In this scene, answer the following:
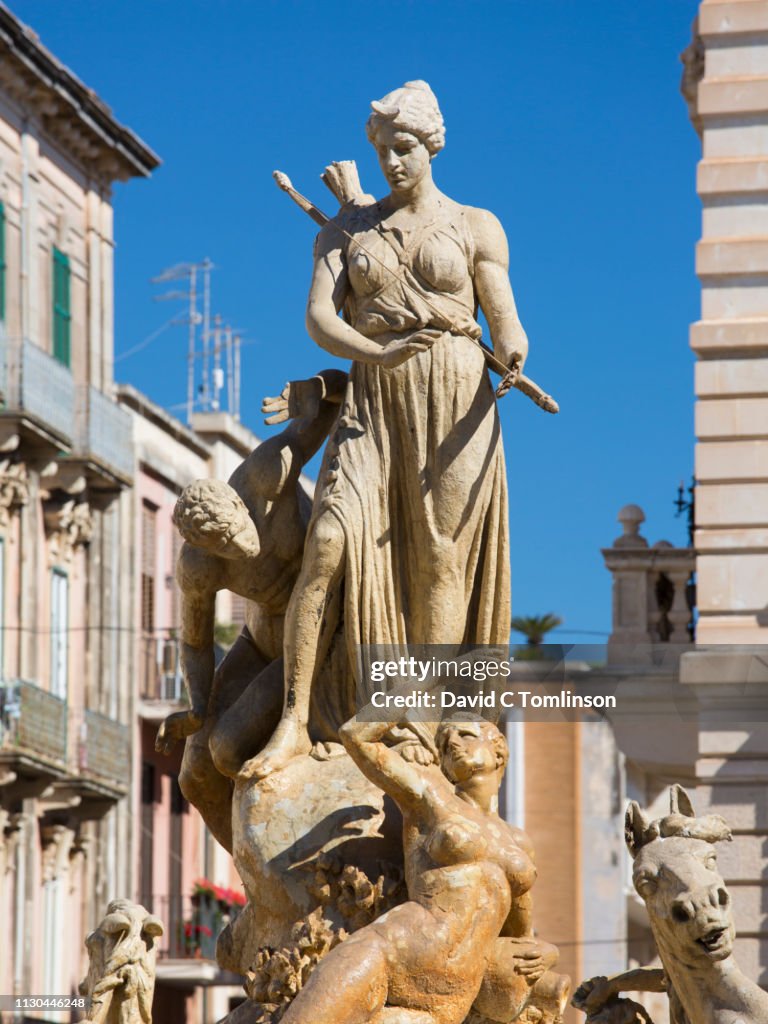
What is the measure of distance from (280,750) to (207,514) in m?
0.82

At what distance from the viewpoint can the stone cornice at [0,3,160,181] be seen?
109 ft

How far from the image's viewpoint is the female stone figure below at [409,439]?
9703mm

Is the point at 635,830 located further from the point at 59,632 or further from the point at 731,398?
the point at 59,632

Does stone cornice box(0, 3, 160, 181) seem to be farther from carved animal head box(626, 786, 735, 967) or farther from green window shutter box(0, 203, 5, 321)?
carved animal head box(626, 786, 735, 967)

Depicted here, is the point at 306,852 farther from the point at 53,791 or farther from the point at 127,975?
the point at 53,791

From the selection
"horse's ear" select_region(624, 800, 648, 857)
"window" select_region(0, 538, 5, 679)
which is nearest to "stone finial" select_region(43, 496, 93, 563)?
"window" select_region(0, 538, 5, 679)

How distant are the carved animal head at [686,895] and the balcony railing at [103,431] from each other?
27128mm

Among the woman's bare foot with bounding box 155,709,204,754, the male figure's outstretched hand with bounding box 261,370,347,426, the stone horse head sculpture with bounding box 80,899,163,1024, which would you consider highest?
the male figure's outstretched hand with bounding box 261,370,347,426

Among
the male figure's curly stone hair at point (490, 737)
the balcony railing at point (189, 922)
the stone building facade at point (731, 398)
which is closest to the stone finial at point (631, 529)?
the stone building facade at point (731, 398)

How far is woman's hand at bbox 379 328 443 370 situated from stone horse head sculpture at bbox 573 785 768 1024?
2.00 meters

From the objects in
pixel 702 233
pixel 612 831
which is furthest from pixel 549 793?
pixel 702 233

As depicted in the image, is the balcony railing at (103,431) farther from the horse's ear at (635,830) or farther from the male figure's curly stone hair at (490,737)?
the horse's ear at (635,830)

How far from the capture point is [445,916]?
8438 millimetres

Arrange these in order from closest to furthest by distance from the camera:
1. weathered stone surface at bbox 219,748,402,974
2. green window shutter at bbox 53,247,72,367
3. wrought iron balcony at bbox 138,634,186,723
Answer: weathered stone surface at bbox 219,748,402,974
green window shutter at bbox 53,247,72,367
wrought iron balcony at bbox 138,634,186,723
